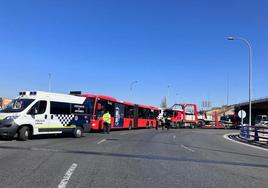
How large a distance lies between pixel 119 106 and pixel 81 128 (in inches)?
528

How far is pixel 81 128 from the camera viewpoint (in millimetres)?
23438

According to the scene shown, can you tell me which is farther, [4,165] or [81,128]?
[81,128]

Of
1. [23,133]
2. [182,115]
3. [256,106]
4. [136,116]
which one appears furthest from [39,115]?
[256,106]

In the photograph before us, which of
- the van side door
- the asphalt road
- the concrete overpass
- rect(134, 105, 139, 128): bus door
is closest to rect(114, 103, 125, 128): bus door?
rect(134, 105, 139, 128): bus door

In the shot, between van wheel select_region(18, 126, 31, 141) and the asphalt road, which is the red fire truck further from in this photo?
Answer: the asphalt road

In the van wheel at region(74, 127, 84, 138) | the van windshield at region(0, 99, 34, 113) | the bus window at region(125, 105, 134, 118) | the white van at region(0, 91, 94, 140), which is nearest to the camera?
the white van at region(0, 91, 94, 140)

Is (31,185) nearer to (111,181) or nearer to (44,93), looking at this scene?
(111,181)

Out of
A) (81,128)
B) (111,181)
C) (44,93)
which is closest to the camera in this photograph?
(111,181)

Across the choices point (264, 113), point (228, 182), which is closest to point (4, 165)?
point (228, 182)

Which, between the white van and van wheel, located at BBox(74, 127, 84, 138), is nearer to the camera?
the white van

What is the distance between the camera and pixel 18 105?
19547 millimetres

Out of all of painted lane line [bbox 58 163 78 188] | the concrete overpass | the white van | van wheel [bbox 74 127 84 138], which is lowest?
painted lane line [bbox 58 163 78 188]

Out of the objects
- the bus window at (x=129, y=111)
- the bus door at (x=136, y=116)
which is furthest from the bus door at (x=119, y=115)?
the bus door at (x=136, y=116)

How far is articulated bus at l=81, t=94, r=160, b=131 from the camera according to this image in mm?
30578
